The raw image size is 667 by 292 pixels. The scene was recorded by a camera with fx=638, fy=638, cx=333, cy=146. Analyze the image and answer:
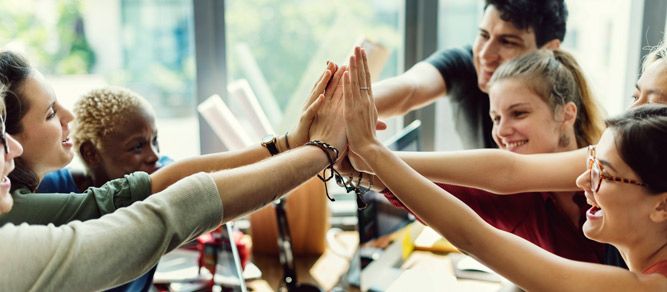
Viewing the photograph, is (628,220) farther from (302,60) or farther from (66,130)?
(302,60)

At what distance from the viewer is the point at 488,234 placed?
101 centimetres

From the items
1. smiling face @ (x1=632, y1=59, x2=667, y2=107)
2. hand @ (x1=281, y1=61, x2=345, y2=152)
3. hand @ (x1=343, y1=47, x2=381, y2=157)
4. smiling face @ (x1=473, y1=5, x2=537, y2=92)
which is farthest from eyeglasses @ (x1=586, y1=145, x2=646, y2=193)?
smiling face @ (x1=473, y1=5, x2=537, y2=92)

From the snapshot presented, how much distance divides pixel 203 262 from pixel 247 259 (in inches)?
13.0

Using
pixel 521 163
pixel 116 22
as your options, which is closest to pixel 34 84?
pixel 521 163

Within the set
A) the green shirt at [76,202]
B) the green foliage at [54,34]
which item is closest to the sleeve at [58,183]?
the green shirt at [76,202]

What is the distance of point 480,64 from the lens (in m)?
1.80

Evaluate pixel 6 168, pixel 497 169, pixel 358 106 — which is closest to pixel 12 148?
pixel 6 168

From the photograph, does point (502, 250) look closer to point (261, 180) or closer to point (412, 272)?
point (261, 180)

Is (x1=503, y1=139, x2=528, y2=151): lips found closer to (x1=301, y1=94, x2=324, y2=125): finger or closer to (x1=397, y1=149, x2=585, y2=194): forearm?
(x1=397, y1=149, x2=585, y2=194): forearm

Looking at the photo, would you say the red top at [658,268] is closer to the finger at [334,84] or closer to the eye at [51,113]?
the finger at [334,84]

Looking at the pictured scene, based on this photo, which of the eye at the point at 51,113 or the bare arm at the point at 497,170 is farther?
the bare arm at the point at 497,170

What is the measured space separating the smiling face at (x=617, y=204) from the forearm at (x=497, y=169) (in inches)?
8.3

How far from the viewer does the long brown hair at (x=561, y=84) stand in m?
1.43

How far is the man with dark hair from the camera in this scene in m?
1.72
